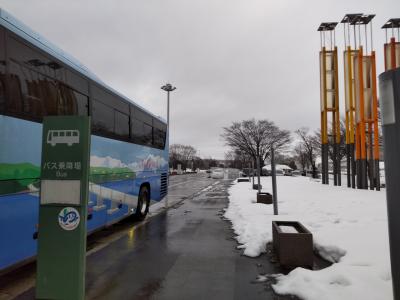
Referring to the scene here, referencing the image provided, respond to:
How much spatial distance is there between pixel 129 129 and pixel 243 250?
174 inches

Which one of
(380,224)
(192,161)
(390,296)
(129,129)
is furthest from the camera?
(192,161)

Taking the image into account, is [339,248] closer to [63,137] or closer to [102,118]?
[63,137]

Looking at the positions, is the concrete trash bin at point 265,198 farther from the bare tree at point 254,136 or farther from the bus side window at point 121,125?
the bare tree at point 254,136

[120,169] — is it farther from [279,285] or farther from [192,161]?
[192,161]

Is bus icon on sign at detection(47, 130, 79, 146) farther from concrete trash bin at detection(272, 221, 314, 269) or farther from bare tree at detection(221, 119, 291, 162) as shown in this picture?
bare tree at detection(221, 119, 291, 162)

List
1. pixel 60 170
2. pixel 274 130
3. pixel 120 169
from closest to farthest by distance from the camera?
pixel 60 170 < pixel 120 169 < pixel 274 130

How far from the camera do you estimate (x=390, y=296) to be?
134 inches

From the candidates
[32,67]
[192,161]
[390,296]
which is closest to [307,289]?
[390,296]

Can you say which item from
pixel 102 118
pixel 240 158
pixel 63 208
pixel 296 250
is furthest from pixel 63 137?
pixel 240 158

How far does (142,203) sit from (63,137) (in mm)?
6866

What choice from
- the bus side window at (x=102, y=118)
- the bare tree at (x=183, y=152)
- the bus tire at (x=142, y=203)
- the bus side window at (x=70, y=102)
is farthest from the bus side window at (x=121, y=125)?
the bare tree at (x=183, y=152)

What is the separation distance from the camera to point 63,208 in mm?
2998

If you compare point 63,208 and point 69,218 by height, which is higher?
point 63,208

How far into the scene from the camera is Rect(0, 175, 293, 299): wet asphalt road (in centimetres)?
399
